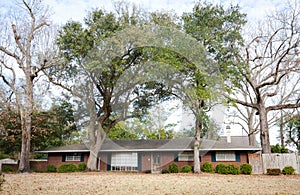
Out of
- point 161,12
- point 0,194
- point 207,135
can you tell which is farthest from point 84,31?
point 0,194

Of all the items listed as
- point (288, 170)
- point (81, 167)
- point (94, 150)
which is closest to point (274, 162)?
point (288, 170)

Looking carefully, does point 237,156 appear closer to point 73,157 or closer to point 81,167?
point 81,167

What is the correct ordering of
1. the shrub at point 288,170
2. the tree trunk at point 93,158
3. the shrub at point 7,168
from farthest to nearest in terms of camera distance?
1. the shrub at point 7,168
2. the tree trunk at point 93,158
3. the shrub at point 288,170

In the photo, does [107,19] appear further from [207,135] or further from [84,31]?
[207,135]

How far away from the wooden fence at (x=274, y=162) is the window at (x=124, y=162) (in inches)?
345

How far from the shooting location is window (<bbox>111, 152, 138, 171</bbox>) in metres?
21.0

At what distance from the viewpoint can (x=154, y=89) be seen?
18422 millimetres

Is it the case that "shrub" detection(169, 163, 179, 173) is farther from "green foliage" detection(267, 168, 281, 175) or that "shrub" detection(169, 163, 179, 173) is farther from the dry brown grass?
the dry brown grass

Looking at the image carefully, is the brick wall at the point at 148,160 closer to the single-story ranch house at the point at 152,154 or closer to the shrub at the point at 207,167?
the single-story ranch house at the point at 152,154

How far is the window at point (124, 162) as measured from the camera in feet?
69.0

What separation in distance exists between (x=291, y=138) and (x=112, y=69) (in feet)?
80.3

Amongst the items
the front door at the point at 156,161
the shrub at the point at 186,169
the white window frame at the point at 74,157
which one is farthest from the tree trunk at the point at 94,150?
the shrub at the point at 186,169

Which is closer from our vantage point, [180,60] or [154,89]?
[180,60]

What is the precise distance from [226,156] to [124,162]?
7.91 m
